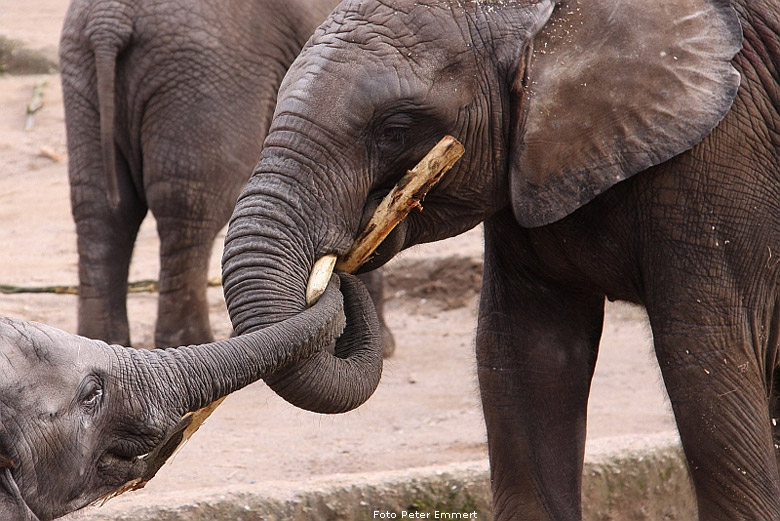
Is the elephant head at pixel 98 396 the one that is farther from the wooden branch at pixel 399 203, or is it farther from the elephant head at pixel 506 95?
the elephant head at pixel 506 95

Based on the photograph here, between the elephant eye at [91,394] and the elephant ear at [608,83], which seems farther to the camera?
the elephant ear at [608,83]

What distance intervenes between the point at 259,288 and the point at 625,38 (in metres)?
1.08

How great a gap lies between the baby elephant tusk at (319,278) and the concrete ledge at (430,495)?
1.27 metres

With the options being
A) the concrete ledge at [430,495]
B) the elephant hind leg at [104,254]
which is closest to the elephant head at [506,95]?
the concrete ledge at [430,495]

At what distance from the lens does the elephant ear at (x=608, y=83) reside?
313 centimetres

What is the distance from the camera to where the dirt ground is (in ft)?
17.1

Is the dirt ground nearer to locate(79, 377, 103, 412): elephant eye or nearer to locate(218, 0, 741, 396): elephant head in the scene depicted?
locate(79, 377, 103, 412): elephant eye

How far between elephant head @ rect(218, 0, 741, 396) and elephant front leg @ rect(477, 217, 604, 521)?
1.88 feet

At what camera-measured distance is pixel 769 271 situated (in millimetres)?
3162

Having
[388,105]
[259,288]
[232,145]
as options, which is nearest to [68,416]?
[259,288]

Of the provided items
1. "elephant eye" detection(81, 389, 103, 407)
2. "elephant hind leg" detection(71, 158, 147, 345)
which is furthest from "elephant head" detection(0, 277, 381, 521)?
"elephant hind leg" detection(71, 158, 147, 345)

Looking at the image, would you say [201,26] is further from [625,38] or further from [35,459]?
[35,459]

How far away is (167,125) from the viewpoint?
5.57 metres

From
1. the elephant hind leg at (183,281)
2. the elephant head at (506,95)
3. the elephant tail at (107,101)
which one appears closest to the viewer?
the elephant head at (506,95)
